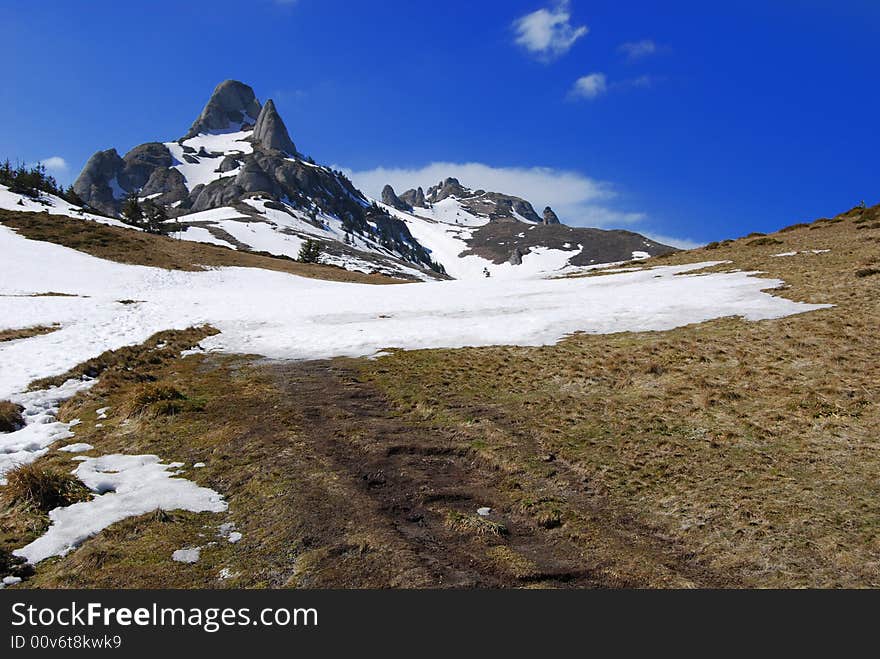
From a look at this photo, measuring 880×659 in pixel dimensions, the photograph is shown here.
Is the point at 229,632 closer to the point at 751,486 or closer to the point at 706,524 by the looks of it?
the point at 706,524

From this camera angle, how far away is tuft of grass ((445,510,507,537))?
25.1 feet

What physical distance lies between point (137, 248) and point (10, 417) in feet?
195

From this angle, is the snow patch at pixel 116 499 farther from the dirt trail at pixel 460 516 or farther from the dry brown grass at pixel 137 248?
the dry brown grass at pixel 137 248

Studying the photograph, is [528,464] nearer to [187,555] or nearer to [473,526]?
[473,526]

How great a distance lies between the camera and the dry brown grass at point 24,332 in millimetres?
22277

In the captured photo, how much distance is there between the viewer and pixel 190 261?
200 feet

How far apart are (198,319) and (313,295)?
12.0m

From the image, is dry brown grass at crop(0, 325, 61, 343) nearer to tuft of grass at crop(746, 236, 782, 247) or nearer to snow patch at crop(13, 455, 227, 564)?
snow patch at crop(13, 455, 227, 564)

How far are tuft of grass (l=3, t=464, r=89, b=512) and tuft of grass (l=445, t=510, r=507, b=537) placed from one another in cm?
636

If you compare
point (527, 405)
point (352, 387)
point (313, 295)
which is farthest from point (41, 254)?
point (527, 405)

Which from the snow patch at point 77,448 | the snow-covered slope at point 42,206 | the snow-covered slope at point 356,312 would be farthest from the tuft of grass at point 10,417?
the snow-covered slope at point 42,206

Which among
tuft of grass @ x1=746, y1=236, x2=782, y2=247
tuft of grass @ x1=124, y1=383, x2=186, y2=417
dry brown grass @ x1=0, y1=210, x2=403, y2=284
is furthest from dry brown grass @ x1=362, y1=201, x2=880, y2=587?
dry brown grass @ x1=0, y1=210, x2=403, y2=284

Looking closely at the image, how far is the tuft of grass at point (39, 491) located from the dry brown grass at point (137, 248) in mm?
54555

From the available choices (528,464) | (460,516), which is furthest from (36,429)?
(528,464)
